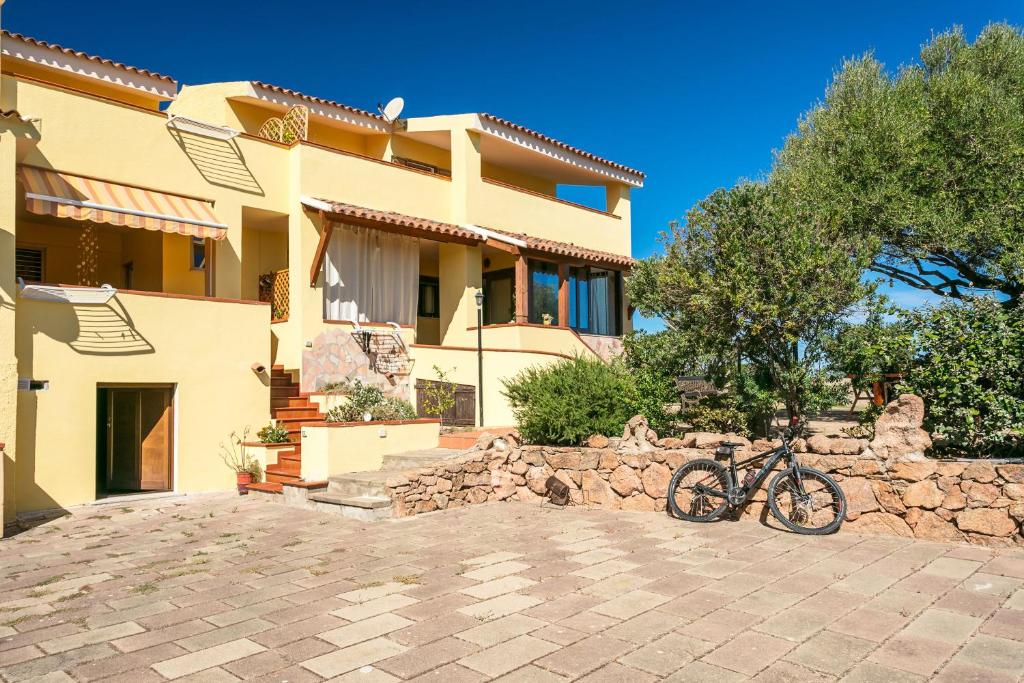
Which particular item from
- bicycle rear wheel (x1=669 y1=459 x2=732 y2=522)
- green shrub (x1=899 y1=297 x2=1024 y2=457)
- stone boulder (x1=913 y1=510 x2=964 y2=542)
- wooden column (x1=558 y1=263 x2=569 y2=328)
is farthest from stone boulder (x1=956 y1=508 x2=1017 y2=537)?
wooden column (x1=558 y1=263 x2=569 y2=328)

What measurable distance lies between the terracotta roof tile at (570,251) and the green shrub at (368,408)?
258 inches

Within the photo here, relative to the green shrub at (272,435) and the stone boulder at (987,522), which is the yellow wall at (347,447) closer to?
the green shrub at (272,435)

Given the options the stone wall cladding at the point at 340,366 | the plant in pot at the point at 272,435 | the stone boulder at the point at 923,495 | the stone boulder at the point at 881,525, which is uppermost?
the stone wall cladding at the point at 340,366

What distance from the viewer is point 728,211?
12.9 meters

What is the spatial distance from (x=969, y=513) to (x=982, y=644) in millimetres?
4043

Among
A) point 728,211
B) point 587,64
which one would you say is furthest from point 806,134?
point 728,211

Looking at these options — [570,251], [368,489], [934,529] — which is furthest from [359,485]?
[570,251]

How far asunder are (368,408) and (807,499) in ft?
28.6

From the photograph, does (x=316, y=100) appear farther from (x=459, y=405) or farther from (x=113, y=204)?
(x=459, y=405)

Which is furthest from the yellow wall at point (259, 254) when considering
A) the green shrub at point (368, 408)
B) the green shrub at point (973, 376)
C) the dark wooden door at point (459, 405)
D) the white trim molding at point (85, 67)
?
the green shrub at point (973, 376)

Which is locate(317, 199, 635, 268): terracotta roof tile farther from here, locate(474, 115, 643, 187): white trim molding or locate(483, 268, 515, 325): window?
locate(474, 115, 643, 187): white trim molding

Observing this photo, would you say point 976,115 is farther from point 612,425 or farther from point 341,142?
point 341,142

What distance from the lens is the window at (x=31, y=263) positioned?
16906mm

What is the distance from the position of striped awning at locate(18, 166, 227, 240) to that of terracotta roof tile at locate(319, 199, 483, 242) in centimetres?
296
